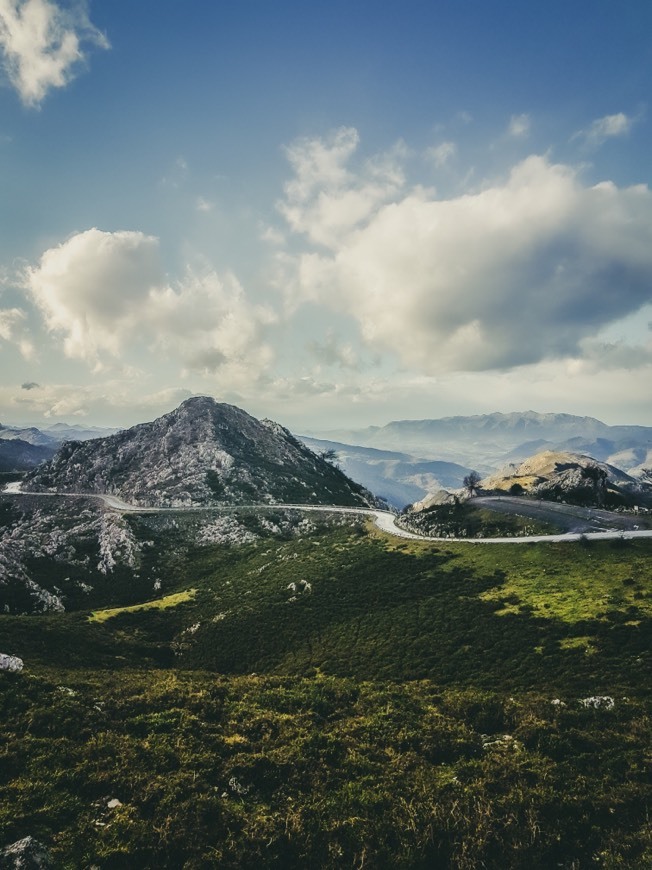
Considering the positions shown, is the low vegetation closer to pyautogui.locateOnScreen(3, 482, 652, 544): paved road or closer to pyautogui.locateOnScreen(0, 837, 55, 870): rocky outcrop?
pyautogui.locateOnScreen(3, 482, 652, 544): paved road

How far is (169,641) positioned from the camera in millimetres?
64250

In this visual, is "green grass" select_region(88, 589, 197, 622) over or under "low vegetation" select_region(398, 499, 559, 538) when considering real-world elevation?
under

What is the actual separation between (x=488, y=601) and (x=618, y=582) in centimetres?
1626

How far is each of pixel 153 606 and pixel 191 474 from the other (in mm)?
92281

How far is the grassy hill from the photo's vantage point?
18.5 meters

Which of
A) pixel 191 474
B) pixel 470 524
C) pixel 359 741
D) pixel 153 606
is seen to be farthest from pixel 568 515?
pixel 191 474

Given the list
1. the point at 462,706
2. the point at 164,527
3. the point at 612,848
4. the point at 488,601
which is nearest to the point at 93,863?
the point at 612,848

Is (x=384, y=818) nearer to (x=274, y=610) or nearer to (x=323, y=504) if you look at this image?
(x=274, y=610)

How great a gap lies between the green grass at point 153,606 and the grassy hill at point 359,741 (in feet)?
54.9

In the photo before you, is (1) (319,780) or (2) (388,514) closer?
(1) (319,780)

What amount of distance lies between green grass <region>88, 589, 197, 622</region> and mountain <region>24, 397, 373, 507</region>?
6703 centimetres

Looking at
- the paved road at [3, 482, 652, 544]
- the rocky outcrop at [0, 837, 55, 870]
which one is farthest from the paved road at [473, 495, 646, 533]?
the rocky outcrop at [0, 837, 55, 870]

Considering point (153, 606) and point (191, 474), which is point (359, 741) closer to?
point (153, 606)

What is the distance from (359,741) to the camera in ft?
87.0
